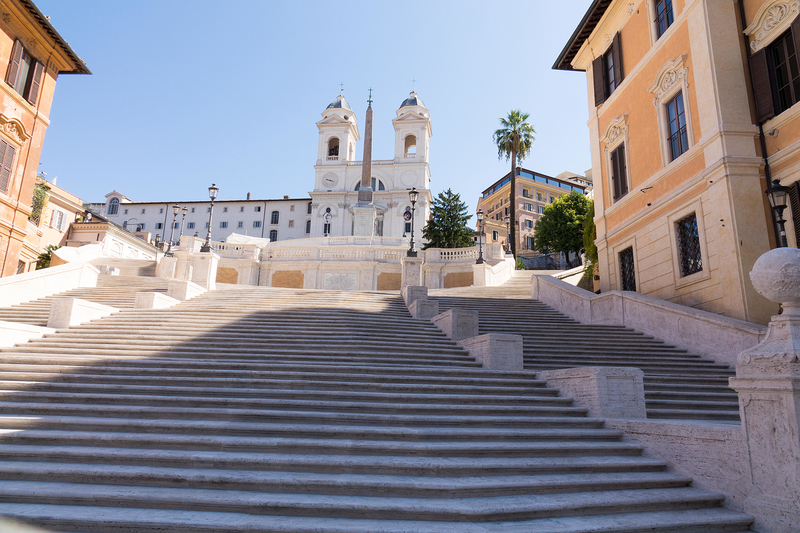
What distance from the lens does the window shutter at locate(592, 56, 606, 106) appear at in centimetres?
1950

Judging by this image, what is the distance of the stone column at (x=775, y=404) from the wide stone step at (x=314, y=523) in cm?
36

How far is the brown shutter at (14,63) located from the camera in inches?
757

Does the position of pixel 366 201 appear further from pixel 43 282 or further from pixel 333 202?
pixel 43 282

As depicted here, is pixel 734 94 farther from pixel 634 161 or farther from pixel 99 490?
pixel 99 490

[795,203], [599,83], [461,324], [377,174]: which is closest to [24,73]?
[461,324]

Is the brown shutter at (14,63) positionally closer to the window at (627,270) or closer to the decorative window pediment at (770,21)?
the window at (627,270)

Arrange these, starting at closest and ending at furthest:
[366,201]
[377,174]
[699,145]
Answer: [699,145] → [366,201] → [377,174]

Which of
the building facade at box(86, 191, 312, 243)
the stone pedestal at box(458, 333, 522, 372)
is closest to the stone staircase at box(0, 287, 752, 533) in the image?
the stone pedestal at box(458, 333, 522, 372)

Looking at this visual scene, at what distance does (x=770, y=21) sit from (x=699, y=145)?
127 inches

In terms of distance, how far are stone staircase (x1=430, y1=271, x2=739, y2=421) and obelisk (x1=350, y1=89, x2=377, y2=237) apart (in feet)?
121

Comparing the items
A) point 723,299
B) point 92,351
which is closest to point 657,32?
point 723,299

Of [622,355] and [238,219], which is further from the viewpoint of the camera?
[238,219]

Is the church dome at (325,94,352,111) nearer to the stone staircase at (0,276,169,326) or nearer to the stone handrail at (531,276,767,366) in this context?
the stone staircase at (0,276,169,326)

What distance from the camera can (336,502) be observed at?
15.4ft
